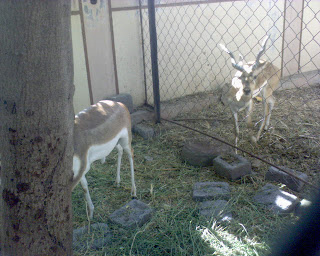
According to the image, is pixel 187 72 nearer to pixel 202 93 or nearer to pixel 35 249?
pixel 202 93

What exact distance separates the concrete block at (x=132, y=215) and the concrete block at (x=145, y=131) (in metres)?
1.72

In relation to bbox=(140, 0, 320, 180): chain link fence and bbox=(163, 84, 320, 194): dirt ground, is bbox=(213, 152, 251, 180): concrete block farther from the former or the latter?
bbox=(140, 0, 320, 180): chain link fence

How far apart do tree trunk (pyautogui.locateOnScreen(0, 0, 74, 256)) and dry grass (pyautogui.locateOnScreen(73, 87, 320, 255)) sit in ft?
3.05

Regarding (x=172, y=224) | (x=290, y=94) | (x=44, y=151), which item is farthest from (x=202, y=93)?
(x=44, y=151)

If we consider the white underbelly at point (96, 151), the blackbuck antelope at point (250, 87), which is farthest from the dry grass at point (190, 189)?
the white underbelly at point (96, 151)

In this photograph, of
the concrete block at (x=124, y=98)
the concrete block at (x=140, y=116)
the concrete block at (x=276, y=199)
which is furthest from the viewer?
the concrete block at (x=140, y=116)

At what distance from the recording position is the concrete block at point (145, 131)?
4559 mm

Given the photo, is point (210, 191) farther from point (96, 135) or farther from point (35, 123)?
point (35, 123)

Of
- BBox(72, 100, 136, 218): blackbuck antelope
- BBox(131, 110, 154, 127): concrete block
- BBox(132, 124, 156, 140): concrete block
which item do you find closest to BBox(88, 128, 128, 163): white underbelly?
BBox(72, 100, 136, 218): blackbuck antelope

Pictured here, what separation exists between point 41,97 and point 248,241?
182cm

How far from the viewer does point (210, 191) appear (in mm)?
3121

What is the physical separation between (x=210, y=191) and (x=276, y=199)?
0.58 meters

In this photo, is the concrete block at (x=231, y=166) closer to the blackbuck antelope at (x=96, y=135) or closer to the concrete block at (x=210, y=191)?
the concrete block at (x=210, y=191)

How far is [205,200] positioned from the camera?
3.05 meters
